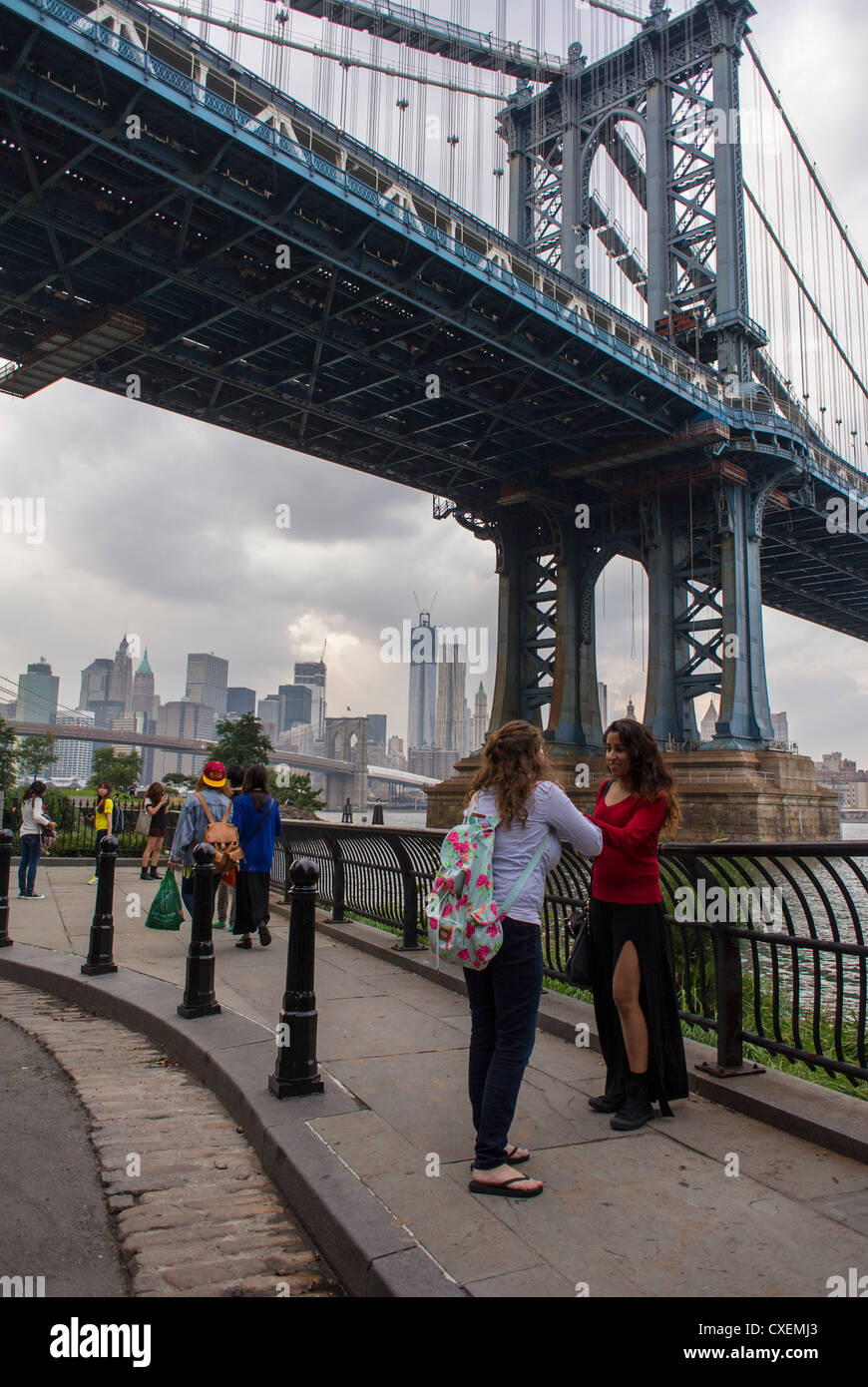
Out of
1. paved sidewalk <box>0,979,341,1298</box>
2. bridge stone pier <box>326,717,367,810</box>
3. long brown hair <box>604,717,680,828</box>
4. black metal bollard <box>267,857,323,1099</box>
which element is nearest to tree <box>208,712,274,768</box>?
bridge stone pier <box>326,717,367,810</box>

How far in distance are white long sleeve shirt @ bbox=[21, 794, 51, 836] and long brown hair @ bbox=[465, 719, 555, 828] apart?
10.4 meters

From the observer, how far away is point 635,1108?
4.12 metres

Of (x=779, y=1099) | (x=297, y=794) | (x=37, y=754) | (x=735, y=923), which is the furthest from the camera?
→ (x=37, y=754)

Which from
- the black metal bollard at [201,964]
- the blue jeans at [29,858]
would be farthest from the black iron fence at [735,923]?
the blue jeans at [29,858]

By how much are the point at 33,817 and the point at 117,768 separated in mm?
83658

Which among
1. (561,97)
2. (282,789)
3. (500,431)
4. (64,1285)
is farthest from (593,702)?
(64,1285)

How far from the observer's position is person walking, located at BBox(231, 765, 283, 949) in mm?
8945

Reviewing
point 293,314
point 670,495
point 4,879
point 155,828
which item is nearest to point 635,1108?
point 4,879

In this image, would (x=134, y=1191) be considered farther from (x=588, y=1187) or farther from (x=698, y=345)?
(x=698, y=345)

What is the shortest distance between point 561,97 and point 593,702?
3240 centimetres

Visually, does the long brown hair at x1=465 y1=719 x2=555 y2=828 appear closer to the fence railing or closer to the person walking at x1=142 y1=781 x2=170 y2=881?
the person walking at x1=142 y1=781 x2=170 y2=881

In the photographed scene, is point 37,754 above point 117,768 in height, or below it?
above

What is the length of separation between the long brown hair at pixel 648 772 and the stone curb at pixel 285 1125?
6.41 feet

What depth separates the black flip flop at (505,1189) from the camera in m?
3.35
